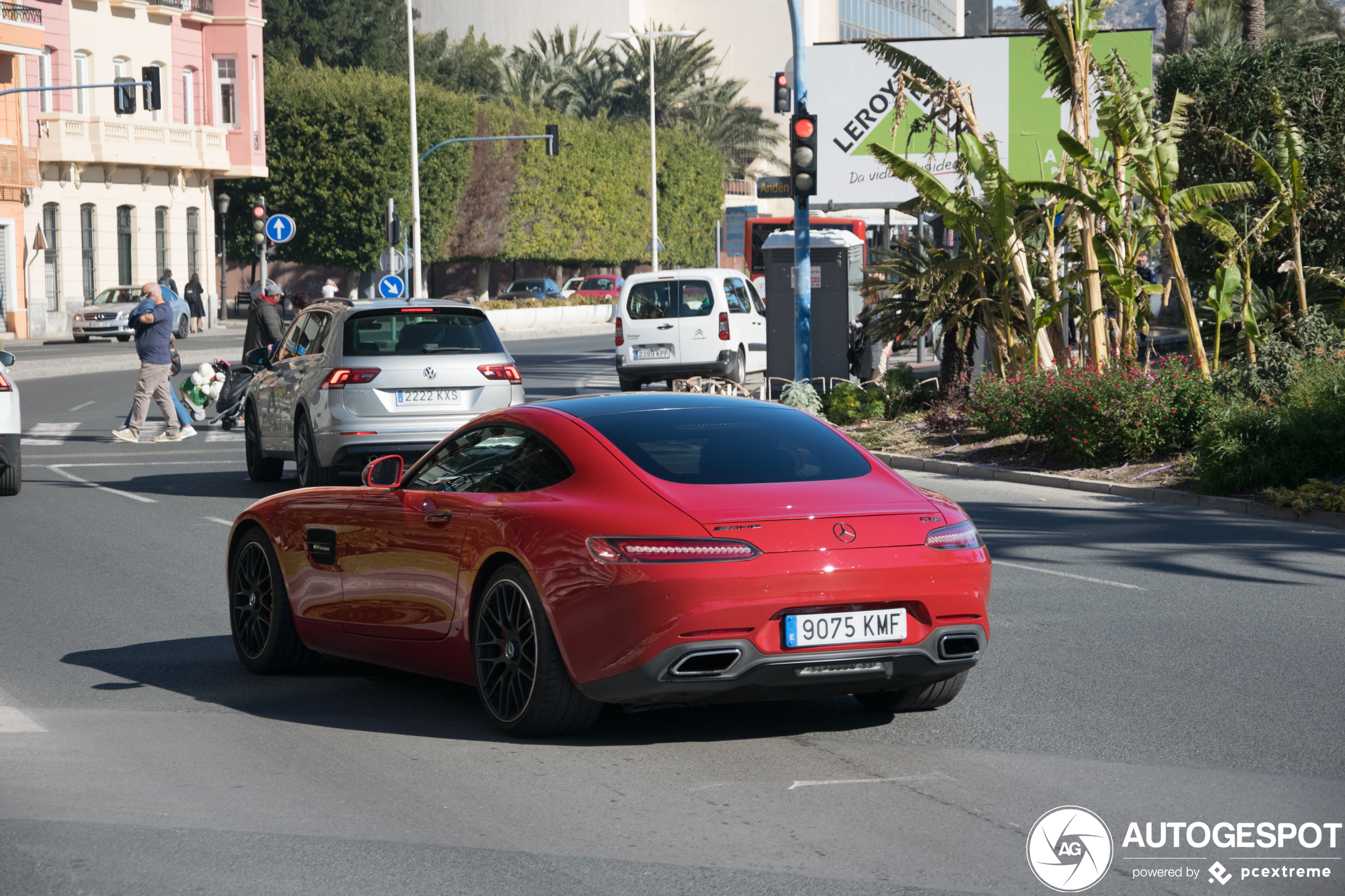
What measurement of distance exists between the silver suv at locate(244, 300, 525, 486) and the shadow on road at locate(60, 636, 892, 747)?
20.8 ft

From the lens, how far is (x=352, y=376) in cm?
1479

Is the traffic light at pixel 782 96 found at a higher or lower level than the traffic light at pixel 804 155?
higher

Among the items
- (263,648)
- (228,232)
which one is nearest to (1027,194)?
(263,648)

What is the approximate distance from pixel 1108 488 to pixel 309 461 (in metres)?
7.46

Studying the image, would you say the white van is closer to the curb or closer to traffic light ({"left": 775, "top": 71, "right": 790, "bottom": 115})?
traffic light ({"left": 775, "top": 71, "right": 790, "bottom": 115})

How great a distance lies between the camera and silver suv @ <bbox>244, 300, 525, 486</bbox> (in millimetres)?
14781

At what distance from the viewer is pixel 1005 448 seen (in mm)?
18531

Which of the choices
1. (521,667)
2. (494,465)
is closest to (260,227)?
(494,465)

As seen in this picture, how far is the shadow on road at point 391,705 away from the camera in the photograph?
6.72 metres

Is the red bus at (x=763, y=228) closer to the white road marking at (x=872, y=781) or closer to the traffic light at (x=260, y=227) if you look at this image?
the traffic light at (x=260, y=227)

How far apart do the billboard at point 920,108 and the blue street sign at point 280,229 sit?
11.8 meters

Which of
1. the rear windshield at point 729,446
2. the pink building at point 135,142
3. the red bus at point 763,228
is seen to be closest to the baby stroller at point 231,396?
the rear windshield at point 729,446

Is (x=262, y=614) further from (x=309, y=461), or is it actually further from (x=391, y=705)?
(x=309, y=461)

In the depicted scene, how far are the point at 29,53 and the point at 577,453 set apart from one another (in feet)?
170
